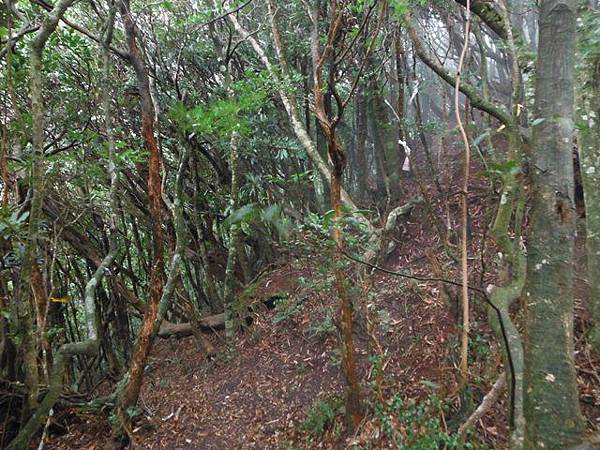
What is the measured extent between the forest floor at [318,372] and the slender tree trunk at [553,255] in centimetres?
190

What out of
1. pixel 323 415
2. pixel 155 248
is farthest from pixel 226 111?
pixel 323 415

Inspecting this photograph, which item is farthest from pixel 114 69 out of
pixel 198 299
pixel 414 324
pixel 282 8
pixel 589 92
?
pixel 589 92

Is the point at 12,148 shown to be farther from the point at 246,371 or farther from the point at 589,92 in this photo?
the point at 589,92

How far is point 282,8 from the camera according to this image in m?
7.82

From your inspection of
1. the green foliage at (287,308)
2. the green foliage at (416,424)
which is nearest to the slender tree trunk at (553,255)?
the green foliage at (416,424)

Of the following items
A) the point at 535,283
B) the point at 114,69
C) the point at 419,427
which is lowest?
the point at 419,427

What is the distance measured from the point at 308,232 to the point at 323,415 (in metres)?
2.05

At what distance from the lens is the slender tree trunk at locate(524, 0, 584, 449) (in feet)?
5.99

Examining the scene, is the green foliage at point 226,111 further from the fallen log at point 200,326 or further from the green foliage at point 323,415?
the fallen log at point 200,326

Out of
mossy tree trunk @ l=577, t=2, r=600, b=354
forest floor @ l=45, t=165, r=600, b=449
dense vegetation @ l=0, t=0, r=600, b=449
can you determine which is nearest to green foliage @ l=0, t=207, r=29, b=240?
dense vegetation @ l=0, t=0, r=600, b=449

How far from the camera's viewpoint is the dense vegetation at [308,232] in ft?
7.07

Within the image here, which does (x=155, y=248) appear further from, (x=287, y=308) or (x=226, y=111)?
(x=287, y=308)

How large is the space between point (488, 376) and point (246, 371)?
12.5 ft

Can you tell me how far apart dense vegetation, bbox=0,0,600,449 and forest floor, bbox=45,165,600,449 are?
4 cm
